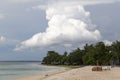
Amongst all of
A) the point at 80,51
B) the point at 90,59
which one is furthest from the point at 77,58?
the point at 90,59

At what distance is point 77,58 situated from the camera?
597 feet

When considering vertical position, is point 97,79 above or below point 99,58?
below

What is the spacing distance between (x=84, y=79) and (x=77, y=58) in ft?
448

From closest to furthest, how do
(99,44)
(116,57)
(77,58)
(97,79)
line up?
(97,79)
(116,57)
(99,44)
(77,58)

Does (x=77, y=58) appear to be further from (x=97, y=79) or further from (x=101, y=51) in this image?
(x=97, y=79)

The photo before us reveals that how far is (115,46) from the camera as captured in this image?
140000mm

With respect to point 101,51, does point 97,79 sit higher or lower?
lower

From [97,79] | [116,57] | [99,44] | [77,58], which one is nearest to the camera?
[97,79]

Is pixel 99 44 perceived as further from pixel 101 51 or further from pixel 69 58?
pixel 69 58

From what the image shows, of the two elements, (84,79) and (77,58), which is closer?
(84,79)

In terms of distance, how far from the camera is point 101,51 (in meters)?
144

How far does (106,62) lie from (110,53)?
4.32 metres

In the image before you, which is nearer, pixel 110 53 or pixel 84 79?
pixel 84 79

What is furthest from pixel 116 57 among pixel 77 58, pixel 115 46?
pixel 77 58
